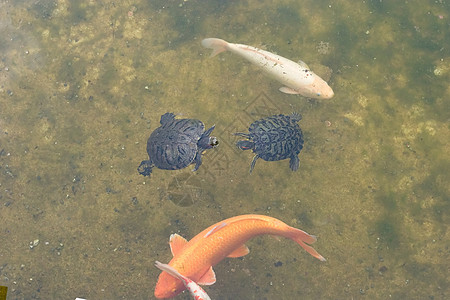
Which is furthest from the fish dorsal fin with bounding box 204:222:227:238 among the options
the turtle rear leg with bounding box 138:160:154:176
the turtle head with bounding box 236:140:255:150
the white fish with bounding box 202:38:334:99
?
the white fish with bounding box 202:38:334:99

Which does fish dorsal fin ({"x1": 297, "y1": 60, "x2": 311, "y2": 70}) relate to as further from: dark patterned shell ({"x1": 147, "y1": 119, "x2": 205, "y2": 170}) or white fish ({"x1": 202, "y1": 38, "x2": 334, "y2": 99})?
dark patterned shell ({"x1": 147, "y1": 119, "x2": 205, "y2": 170})

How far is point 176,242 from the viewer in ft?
19.3

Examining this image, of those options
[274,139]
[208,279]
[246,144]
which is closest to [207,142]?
[246,144]

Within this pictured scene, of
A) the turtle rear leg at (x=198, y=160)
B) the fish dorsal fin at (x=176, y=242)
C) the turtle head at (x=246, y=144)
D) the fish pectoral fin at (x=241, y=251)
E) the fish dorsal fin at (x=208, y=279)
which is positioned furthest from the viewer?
the turtle rear leg at (x=198, y=160)

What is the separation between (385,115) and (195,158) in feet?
11.9

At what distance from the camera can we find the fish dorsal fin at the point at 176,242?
5828mm


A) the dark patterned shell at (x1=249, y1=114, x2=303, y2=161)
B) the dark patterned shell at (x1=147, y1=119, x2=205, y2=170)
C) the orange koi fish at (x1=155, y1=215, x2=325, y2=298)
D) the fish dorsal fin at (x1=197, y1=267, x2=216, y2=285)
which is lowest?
the fish dorsal fin at (x1=197, y1=267, x2=216, y2=285)

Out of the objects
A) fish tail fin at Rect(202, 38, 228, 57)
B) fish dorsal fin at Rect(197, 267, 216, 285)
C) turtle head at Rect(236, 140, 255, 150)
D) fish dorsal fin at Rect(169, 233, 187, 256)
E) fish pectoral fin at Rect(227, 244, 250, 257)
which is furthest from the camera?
fish tail fin at Rect(202, 38, 228, 57)

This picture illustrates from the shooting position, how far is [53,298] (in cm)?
625

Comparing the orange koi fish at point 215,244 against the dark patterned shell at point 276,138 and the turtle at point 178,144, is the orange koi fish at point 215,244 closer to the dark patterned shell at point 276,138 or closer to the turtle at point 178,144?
the dark patterned shell at point 276,138

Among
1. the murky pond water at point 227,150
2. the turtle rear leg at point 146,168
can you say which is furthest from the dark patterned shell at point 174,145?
the murky pond water at point 227,150

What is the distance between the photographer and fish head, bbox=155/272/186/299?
5.28m

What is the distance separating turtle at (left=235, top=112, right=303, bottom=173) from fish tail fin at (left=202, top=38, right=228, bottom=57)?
1526 millimetres

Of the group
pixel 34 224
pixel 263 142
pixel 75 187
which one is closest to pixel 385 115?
pixel 263 142
